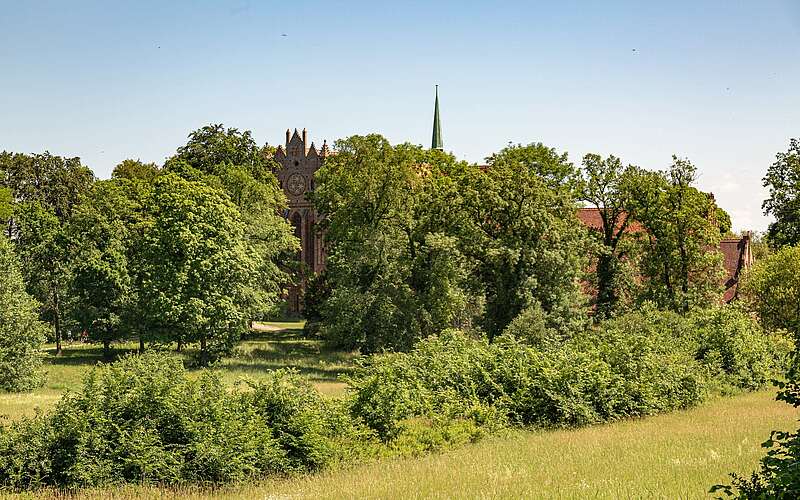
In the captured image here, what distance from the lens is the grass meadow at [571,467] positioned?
12492mm

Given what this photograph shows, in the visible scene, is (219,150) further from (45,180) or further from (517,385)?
(517,385)

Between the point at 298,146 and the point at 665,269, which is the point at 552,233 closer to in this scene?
the point at 665,269

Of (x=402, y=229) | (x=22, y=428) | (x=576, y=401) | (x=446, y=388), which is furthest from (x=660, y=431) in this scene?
(x=402, y=229)

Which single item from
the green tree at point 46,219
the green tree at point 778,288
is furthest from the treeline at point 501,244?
the green tree at point 46,219

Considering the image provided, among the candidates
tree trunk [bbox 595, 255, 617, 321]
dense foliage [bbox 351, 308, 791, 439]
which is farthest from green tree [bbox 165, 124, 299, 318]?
dense foliage [bbox 351, 308, 791, 439]

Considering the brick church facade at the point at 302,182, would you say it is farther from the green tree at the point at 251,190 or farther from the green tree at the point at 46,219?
the green tree at the point at 46,219

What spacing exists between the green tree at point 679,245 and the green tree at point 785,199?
1069 centimetres

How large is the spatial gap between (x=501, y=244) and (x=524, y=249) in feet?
3.53

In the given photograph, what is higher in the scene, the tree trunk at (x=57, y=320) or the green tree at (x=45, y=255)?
the green tree at (x=45, y=255)

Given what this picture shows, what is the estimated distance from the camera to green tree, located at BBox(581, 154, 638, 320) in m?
42.6

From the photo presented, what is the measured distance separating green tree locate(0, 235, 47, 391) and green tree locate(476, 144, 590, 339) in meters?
20.5

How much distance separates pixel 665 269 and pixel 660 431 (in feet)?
75.2

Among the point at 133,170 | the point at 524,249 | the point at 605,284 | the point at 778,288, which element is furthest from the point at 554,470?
the point at 133,170

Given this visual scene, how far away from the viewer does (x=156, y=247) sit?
41.8 metres
